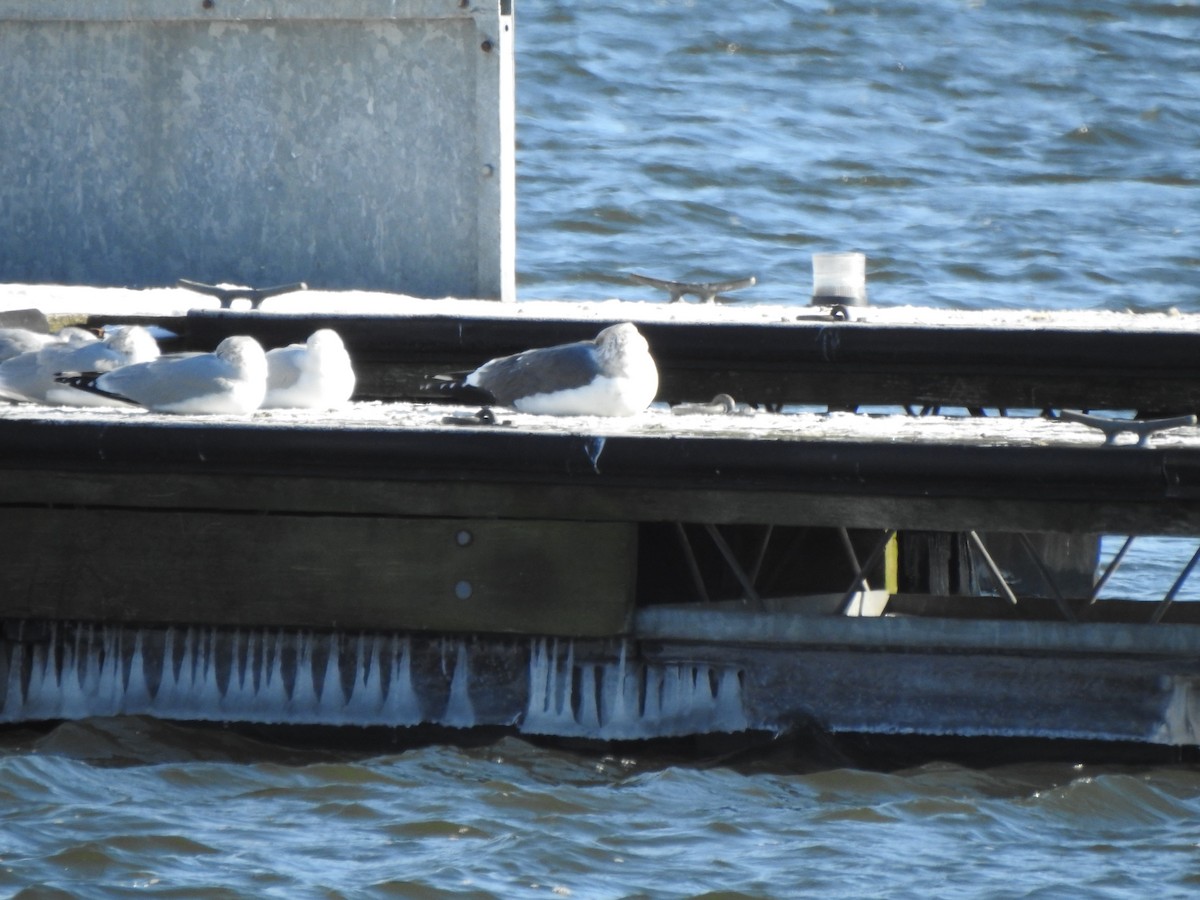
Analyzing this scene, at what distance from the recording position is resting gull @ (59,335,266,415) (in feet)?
16.2

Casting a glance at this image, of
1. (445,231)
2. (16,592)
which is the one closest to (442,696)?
(16,592)

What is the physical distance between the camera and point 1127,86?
17250mm

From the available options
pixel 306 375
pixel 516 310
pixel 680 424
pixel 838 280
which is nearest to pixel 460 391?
pixel 306 375

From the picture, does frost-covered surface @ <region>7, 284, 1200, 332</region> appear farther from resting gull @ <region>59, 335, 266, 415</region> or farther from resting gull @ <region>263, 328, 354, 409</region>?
resting gull @ <region>59, 335, 266, 415</region>

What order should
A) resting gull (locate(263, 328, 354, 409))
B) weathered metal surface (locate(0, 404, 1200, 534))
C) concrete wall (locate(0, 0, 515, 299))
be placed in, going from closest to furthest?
1. weathered metal surface (locate(0, 404, 1200, 534))
2. resting gull (locate(263, 328, 354, 409))
3. concrete wall (locate(0, 0, 515, 299))

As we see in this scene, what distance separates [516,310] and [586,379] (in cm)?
201

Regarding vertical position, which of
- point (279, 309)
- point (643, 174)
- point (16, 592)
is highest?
point (643, 174)

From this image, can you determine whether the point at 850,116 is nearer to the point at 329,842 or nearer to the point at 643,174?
the point at 643,174

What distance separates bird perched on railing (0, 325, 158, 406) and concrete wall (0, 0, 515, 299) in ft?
8.50

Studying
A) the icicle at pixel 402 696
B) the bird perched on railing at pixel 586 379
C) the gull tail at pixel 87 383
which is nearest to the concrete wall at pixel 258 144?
the bird perched on railing at pixel 586 379

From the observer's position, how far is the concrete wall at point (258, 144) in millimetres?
7793

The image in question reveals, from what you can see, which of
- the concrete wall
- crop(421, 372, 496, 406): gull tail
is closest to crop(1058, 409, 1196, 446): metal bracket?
crop(421, 372, 496, 406): gull tail

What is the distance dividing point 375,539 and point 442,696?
0.42 meters

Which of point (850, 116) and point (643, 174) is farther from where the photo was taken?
point (850, 116)
